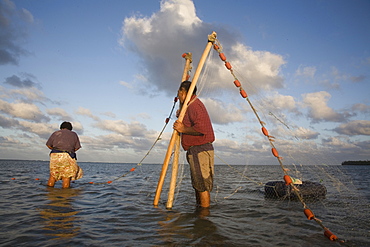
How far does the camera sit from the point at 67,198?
22.6 feet

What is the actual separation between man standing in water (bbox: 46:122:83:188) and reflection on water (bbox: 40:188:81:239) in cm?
203

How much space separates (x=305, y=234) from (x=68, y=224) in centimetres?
421

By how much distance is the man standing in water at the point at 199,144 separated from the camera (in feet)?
17.3

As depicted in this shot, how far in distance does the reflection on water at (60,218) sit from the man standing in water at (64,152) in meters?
2.03

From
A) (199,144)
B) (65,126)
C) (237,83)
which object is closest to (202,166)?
(199,144)

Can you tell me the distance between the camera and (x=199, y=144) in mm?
5363

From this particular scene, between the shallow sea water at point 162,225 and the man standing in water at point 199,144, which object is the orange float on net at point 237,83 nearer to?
the man standing in water at point 199,144

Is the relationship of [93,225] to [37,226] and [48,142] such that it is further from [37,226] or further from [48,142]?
[48,142]

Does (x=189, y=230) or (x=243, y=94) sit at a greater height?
(x=243, y=94)

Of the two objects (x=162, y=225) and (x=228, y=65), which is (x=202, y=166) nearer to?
(x=162, y=225)

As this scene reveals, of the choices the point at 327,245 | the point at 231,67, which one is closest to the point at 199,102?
the point at 231,67

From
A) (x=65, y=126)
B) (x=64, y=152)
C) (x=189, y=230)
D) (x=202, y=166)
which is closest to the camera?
(x=189, y=230)

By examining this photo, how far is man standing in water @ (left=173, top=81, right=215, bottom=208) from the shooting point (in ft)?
17.3

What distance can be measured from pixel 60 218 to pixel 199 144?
3146 millimetres
